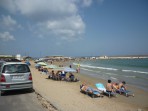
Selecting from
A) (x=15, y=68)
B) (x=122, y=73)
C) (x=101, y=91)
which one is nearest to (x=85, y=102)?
(x=15, y=68)

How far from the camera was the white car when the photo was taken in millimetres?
9398

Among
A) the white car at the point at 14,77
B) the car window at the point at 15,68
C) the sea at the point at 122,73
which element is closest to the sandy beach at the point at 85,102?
the white car at the point at 14,77

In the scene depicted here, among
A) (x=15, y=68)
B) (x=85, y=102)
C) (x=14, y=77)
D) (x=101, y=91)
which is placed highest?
(x=15, y=68)

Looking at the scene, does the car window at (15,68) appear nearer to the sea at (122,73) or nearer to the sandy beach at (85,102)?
the sandy beach at (85,102)

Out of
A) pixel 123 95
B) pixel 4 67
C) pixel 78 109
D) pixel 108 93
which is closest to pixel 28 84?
pixel 4 67

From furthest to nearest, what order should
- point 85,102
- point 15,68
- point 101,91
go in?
point 101,91 < point 15,68 < point 85,102

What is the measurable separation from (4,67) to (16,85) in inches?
44.7

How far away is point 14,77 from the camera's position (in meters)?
9.51

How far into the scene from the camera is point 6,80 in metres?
9.39

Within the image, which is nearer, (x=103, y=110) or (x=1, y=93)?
(x=103, y=110)

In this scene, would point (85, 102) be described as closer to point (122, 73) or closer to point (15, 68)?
point (15, 68)

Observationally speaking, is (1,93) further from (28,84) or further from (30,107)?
(30,107)

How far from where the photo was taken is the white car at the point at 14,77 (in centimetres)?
940

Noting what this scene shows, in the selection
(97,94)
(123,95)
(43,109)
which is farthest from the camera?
(123,95)
